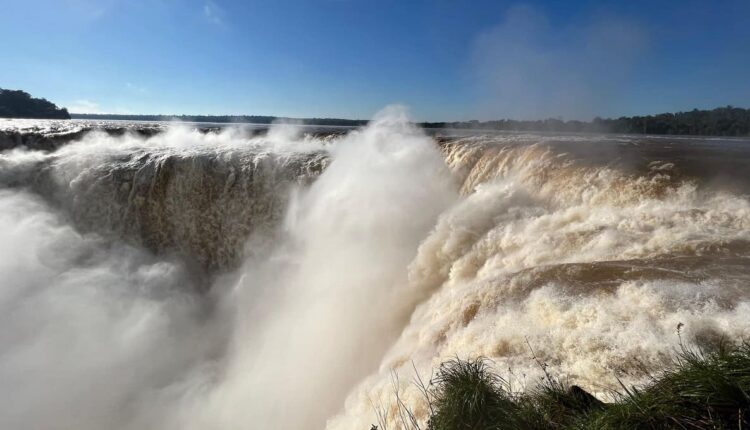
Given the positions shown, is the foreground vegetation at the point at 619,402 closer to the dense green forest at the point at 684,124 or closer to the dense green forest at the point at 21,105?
the dense green forest at the point at 684,124

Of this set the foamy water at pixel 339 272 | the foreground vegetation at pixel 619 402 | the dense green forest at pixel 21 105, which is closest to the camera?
the foreground vegetation at pixel 619 402

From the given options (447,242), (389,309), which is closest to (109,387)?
(389,309)

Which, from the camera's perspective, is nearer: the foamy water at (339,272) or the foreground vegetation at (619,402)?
the foreground vegetation at (619,402)

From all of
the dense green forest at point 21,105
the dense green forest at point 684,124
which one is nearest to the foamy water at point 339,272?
the dense green forest at point 684,124

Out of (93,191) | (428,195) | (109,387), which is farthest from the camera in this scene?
(93,191)

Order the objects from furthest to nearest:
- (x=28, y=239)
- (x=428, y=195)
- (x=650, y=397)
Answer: (x=28, y=239), (x=428, y=195), (x=650, y=397)

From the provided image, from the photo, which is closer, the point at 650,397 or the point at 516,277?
the point at 650,397

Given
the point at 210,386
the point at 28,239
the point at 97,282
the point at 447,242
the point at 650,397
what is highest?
the point at 650,397

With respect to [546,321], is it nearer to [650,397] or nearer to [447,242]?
[650,397]
